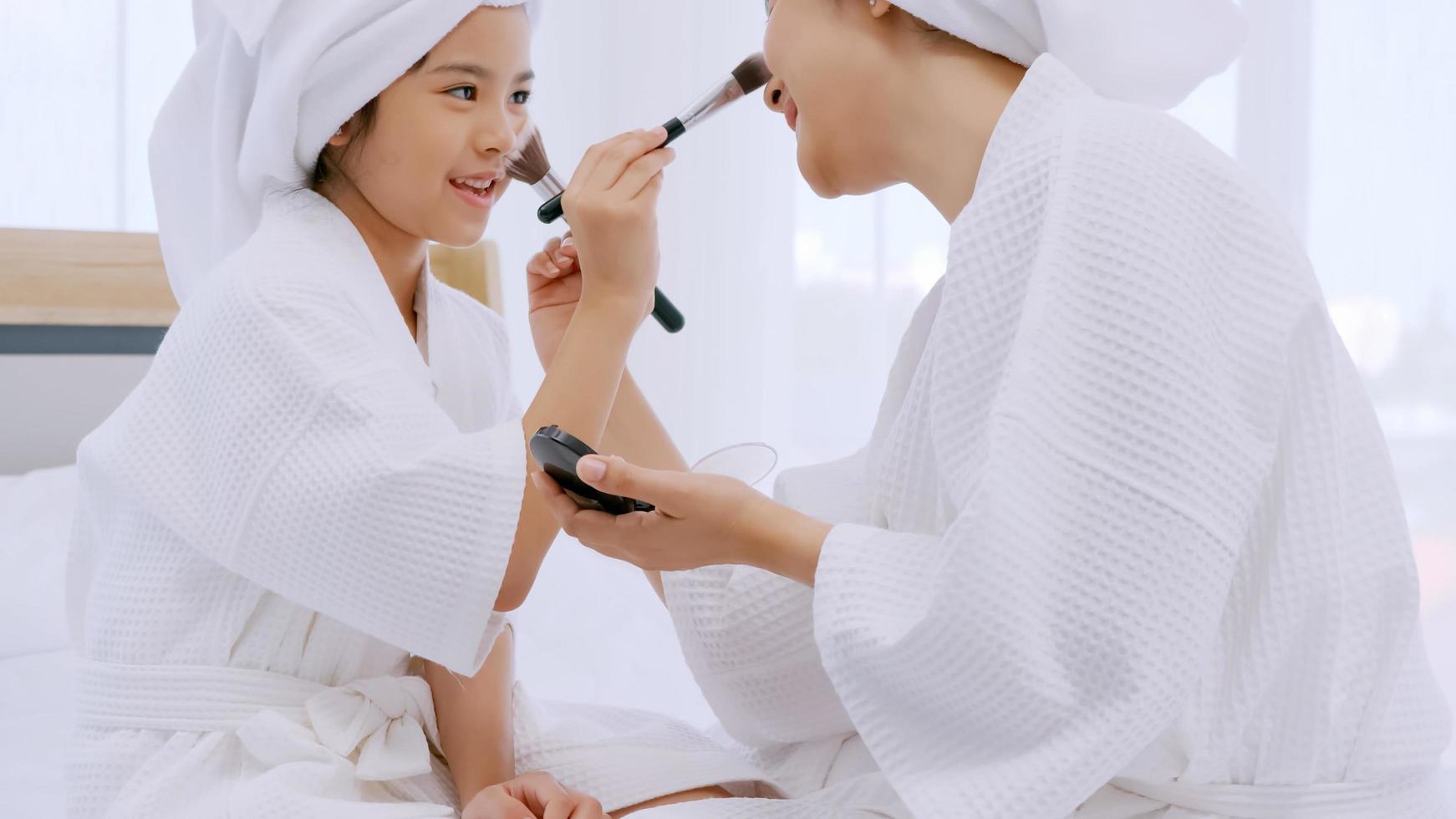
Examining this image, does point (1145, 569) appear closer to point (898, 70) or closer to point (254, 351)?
point (898, 70)

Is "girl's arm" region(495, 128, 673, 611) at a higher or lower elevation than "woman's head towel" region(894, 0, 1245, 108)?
lower

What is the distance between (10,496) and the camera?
1.83 m

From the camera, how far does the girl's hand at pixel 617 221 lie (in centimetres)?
96

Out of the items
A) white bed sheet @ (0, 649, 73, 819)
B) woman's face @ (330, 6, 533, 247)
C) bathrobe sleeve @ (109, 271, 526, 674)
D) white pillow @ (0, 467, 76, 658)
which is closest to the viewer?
bathrobe sleeve @ (109, 271, 526, 674)

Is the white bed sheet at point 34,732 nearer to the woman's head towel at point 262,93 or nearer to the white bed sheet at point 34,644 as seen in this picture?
the white bed sheet at point 34,644

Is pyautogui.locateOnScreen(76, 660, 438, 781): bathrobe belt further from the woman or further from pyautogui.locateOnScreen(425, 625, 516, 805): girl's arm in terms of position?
the woman

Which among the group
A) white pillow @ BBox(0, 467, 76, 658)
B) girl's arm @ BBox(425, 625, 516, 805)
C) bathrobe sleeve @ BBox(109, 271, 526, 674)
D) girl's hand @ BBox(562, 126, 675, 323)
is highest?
girl's hand @ BBox(562, 126, 675, 323)

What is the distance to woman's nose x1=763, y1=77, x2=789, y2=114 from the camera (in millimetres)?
1041

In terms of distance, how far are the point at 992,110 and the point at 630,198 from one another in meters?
0.28

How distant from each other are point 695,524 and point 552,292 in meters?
0.47

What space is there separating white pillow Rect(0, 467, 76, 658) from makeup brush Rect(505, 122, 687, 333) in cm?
86

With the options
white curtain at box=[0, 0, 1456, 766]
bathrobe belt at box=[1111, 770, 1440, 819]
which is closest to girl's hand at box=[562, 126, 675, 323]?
bathrobe belt at box=[1111, 770, 1440, 819]

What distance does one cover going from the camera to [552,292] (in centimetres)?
118

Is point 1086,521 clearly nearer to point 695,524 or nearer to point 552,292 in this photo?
point 695,524
